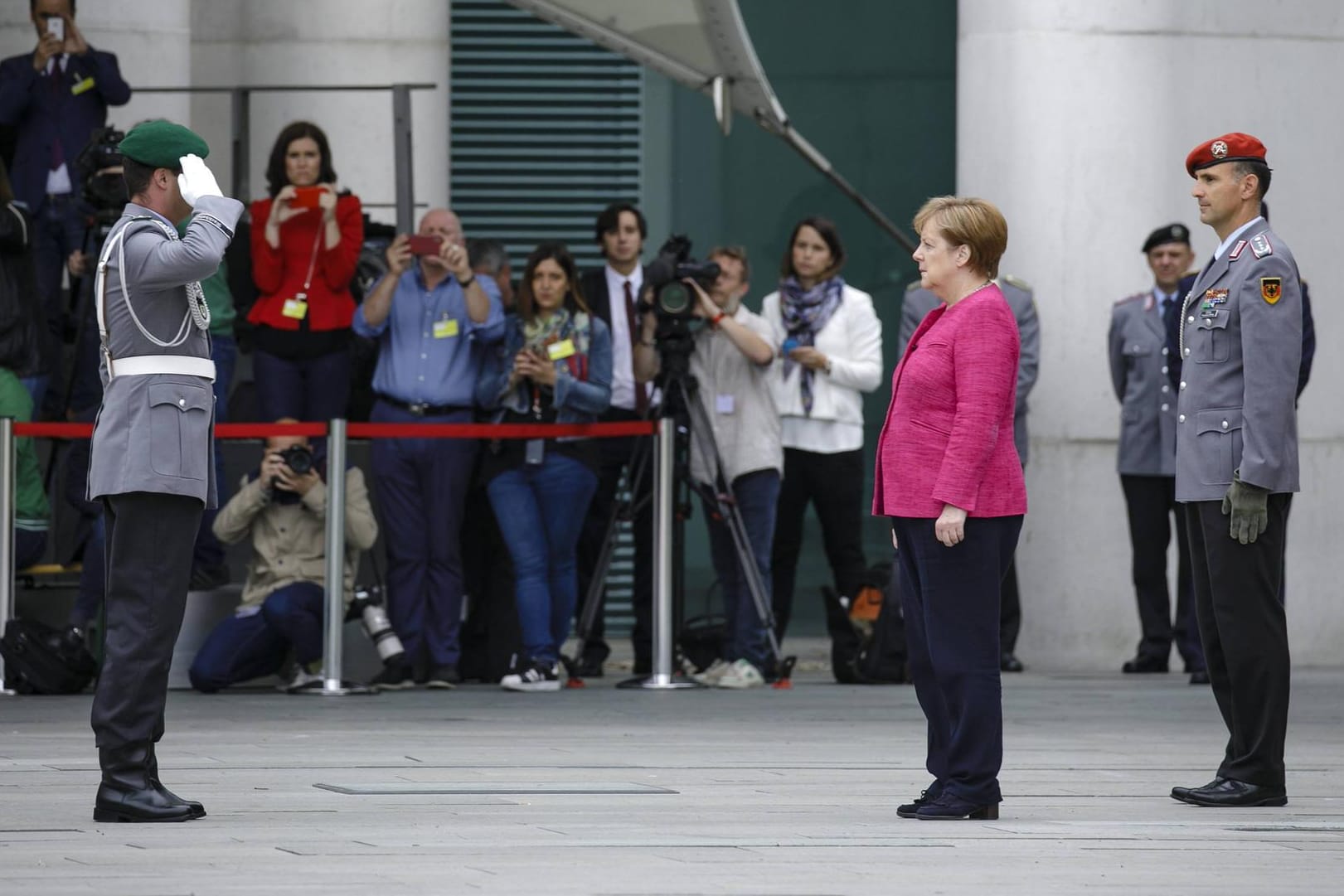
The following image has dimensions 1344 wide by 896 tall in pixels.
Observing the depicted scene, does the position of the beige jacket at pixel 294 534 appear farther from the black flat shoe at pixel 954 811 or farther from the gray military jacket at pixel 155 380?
the black flat shoe at pixel 954 811

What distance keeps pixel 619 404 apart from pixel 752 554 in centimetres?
107

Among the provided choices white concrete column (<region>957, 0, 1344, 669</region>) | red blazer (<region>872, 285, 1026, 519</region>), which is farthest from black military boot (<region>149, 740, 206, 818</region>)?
white concrete column (<region>957, 0, 1344, 669</region>)

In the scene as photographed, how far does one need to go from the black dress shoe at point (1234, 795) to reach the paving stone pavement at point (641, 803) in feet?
0.24

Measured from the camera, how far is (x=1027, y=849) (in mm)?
5402

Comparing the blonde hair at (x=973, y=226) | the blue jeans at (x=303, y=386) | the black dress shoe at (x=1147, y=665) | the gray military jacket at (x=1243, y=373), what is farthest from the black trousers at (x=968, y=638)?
the black dress shoe at (x=1147, y=665)

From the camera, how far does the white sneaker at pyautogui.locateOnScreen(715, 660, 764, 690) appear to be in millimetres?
10094

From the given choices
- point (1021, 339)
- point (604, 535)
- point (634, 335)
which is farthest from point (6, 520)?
point (1021, 339)

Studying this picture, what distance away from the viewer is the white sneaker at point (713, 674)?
1012cm

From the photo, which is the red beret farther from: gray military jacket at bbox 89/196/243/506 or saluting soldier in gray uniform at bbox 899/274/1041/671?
saluting soldier in gray uniform at bbox 899/274/1041/671

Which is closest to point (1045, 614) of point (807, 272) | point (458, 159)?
point (807, 272)

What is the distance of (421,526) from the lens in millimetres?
10070

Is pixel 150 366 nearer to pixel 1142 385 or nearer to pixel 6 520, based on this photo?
pixel 6 520

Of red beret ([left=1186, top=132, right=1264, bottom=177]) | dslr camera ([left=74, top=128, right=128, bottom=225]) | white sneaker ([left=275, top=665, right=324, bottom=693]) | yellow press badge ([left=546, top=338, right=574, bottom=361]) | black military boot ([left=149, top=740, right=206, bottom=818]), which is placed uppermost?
dslr camera ([left=74, top=128, right=128, bottom=225])

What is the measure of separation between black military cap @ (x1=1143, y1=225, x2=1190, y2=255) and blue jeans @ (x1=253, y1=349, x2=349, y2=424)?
3.76m
